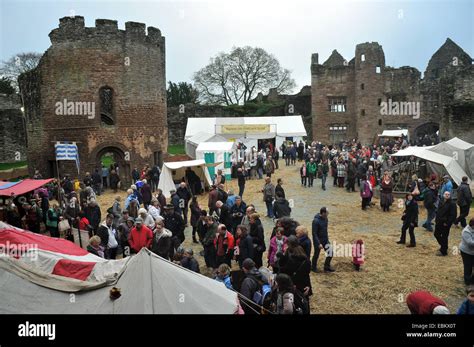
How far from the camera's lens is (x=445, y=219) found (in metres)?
9.70

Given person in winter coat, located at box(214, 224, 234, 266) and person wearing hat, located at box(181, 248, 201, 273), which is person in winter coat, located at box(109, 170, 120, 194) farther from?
person wearing hat, located at box(181, 248, 201, 273)

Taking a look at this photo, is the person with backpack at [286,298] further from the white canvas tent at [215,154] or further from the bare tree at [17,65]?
the bare tree at [17,65]

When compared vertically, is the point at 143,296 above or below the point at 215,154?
below

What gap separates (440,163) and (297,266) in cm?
1120

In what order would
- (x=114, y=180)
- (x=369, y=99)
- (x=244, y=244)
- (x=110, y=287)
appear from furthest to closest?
(x=369, y=99), (x=114, y=180), (x=244, y=244), (x=110, y=287)

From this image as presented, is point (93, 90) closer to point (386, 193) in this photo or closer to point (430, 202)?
point (386, 193)

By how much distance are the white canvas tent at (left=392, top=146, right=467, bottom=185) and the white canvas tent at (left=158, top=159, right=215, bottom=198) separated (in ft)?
27.5

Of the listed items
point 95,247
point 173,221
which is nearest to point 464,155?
point 173,221

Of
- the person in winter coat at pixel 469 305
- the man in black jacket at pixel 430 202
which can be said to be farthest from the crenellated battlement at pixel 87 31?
the person in winter coat at pixel 469 305

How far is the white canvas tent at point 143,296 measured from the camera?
571 centimetres

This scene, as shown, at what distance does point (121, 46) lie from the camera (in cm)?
2050

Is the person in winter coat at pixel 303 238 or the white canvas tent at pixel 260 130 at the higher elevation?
the white canvas tent at pixel 260 130

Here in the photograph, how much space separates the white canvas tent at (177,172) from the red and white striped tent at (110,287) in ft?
33.9
